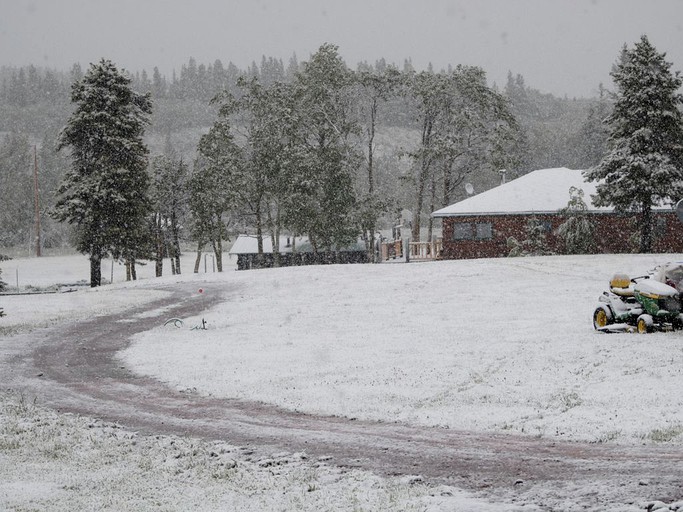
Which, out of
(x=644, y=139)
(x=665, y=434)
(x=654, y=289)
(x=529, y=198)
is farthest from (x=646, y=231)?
(x=665, y=434)

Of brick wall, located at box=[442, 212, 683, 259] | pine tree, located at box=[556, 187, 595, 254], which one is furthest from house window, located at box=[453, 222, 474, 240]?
pine tree, located at box=[556, 187, 595, 254]

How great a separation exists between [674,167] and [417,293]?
17.7 metres

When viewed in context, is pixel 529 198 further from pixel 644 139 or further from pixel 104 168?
pixel 104 168

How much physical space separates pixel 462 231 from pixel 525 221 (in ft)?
13.3

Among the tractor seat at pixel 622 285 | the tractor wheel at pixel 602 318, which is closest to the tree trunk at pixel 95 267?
the tractor wheel at pixel 602 318

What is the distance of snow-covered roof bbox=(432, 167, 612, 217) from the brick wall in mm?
527

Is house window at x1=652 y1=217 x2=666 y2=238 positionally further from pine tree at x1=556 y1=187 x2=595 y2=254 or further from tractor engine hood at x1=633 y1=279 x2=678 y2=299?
tractor engine hood at x1=633 y1=279 x2=678 y2=299

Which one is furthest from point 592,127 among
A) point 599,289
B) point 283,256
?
point 599,289

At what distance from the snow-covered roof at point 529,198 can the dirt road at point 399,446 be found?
33092 millimetres

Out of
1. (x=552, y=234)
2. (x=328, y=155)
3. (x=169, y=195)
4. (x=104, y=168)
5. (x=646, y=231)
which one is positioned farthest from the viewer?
(x=169, y=195)

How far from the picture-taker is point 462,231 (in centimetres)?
4634

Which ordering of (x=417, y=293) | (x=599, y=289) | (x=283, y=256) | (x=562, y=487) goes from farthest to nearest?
(x=283, y=256), (x=417, y=293), (x=599, y=289), (x=562, y=487)

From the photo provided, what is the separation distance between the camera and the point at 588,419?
10297 mm

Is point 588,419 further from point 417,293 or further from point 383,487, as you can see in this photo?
point 417,293
